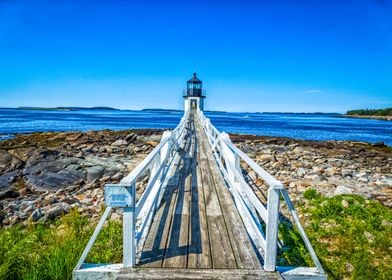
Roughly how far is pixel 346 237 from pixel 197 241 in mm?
3038

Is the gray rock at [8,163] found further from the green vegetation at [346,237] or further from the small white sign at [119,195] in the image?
the green vegetation at [346,237]

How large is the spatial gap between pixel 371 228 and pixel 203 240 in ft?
11.9

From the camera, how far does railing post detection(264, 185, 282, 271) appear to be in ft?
8.57

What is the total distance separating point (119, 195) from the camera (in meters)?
2.65

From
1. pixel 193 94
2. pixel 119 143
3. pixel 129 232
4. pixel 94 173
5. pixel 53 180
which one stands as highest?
pixel 193 94

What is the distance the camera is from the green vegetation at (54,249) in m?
3.22

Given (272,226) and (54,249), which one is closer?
(272,226)

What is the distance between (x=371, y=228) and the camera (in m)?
5.08

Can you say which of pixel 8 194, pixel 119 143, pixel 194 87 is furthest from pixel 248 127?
pixel 8 194

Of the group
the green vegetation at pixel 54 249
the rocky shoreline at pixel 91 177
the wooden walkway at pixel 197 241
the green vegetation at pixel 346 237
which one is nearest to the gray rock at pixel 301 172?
the rocky shoreline at pixel 91 177

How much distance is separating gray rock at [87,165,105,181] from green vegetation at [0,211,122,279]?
4.09 meters

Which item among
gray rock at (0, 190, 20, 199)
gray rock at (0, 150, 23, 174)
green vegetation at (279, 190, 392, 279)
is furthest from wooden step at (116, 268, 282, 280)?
gray rock at (0, 150, 23, 174)

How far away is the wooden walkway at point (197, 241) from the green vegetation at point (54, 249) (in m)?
0.92

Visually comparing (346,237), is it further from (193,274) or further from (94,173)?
(94,173)
